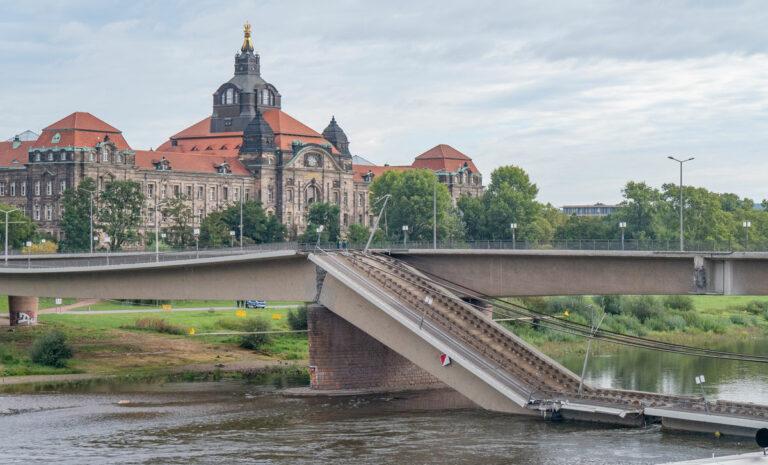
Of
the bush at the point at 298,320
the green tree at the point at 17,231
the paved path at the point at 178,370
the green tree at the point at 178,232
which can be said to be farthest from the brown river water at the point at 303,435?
the green tree at the point at 178,232

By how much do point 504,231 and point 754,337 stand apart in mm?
81478

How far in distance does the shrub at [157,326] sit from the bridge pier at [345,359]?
102ft

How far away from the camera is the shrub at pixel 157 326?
10923 cm

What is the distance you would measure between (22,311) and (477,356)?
50980mm

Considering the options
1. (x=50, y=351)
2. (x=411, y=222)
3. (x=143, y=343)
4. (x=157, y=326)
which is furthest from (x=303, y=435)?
(x=411, y=222)

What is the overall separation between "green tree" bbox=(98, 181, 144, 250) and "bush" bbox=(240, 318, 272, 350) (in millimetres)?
64632

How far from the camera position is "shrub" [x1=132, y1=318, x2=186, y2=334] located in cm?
10923

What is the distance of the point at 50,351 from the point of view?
92.1 m

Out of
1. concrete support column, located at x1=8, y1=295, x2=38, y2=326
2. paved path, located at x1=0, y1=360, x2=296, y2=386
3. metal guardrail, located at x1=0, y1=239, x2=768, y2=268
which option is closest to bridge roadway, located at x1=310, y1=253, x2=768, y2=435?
metal guardrail, located at x1=0, y1=239, x2=768, y2=268

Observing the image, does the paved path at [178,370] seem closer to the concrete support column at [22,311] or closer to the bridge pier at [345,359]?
the bridge pier at [345,359]

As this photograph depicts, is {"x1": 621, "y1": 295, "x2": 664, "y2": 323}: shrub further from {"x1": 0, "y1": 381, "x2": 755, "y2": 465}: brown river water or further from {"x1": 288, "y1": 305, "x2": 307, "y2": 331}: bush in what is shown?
{"x1": 0, "y1": 381, "x2": 755, "y2": 465}: brown river water

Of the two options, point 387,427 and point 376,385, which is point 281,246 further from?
point 387,427

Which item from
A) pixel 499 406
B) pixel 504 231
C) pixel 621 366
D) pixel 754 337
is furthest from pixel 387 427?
pixel 504 231

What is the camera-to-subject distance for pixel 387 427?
65.4 meters
